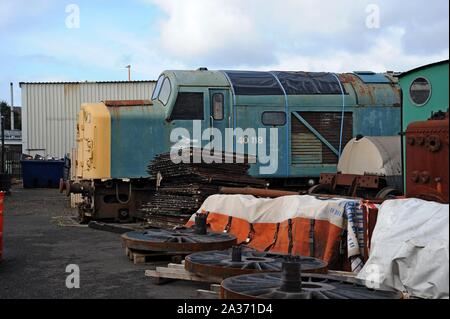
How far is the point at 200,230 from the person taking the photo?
7480mm

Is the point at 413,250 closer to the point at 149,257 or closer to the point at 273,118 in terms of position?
the point at 149,257

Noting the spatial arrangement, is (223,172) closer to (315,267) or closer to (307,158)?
(307,158)

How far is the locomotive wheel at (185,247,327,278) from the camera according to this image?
17.4 feet

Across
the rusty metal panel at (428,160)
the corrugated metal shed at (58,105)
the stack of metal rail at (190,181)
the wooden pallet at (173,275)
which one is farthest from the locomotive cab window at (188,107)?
the corrugated metal shed at (58,105)

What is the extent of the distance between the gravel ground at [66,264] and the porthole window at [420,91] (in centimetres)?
360

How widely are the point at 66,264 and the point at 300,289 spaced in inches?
164

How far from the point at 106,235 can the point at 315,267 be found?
5632mm

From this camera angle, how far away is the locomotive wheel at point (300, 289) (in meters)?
4.09

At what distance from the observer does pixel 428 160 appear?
Result: 512cm

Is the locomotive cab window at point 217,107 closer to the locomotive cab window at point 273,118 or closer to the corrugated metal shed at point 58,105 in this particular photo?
the locomotive cab window at point 273,118

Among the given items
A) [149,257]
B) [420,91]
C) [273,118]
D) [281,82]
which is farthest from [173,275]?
[281,82]

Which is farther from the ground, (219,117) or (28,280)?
(219,117)
